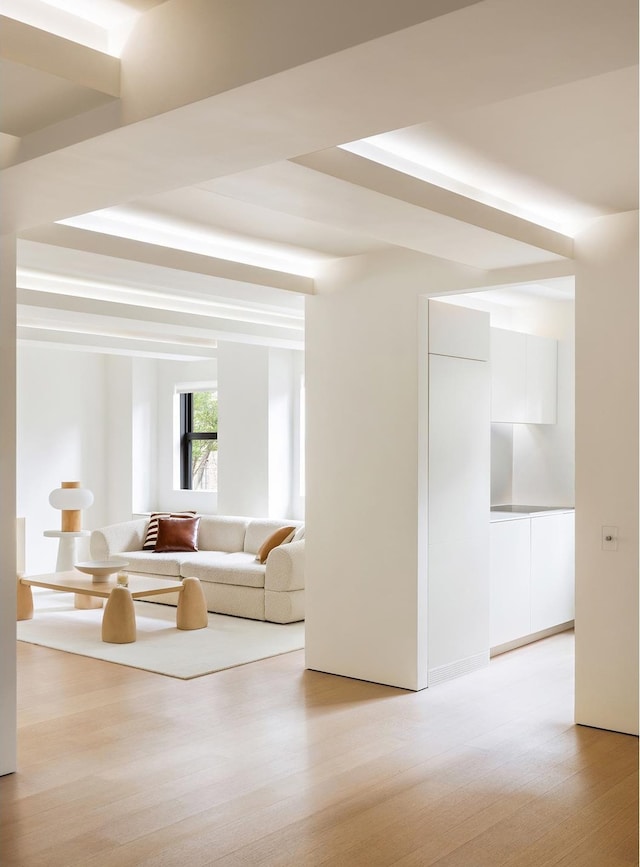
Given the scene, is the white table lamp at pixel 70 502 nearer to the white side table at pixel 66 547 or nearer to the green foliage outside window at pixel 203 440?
the white side table at pixel 66 547

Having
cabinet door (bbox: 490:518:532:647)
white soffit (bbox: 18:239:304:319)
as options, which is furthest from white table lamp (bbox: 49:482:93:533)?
cabinet door (bbox: 490:518:532:647)

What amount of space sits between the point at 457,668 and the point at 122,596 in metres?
2.55

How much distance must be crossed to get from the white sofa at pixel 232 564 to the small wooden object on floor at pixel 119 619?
3.68 ft

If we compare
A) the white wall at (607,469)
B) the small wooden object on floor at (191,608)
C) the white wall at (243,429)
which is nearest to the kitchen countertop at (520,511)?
the white wall at (607,469)

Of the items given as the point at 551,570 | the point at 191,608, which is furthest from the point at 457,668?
the point at 191,608

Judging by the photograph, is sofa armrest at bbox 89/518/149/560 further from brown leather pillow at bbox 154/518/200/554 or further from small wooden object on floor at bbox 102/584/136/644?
small wooden object on floor at bbox 102/584/136/644

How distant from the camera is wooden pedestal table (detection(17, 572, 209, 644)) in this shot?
21.6 ft

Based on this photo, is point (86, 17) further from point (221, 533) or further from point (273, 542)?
point (221, 533)

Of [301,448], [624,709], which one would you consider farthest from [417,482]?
[301,448]

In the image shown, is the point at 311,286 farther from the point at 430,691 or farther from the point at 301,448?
the point at 301,448

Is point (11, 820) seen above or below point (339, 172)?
below

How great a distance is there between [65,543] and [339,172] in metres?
6.34

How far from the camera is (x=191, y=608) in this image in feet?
22.9

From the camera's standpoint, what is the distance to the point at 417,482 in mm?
5273
